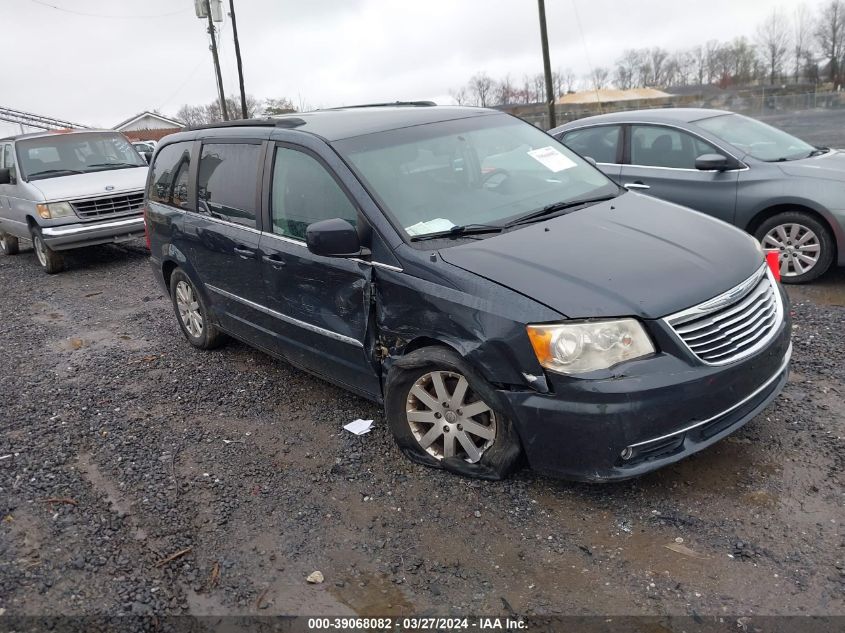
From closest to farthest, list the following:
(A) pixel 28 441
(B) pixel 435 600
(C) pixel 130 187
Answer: (B) pixel 435 600 < (A) pixel 28 441 < (C) pixel 130 187

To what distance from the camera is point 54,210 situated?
970 centimetres

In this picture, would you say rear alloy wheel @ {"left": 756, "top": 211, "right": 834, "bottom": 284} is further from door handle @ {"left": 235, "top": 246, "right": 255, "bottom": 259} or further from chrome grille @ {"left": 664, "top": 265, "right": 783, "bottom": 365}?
door handle @ {"left": 235, "top": 246, "right": 255, "bottom": 259}

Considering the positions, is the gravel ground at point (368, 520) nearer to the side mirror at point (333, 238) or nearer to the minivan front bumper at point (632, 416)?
the minivan front bumper at point (632, 416)

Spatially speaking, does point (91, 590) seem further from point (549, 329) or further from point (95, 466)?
point (549, 329)

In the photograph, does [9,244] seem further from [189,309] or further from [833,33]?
[833,33]

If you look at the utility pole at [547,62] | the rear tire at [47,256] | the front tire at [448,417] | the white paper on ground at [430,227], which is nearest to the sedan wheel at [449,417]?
the front tire at [448,417]

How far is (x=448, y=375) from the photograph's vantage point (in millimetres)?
3455

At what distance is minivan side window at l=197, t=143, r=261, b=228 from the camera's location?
457 cm

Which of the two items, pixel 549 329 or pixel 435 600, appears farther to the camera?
pixel 549 329

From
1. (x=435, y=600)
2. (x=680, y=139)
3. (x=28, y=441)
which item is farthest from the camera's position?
(x=680, y=139)

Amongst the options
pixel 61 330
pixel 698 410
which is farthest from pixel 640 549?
pixel 61 330

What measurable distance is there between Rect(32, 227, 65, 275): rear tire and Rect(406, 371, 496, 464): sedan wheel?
26.8 feet

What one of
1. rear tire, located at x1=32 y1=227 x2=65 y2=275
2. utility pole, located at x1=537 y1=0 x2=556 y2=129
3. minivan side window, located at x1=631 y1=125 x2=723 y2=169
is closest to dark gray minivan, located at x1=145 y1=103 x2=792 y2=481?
minivan side window, located at x1=631 y1=125 x2=723 y2=169

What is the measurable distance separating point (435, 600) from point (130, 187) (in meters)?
8.99
